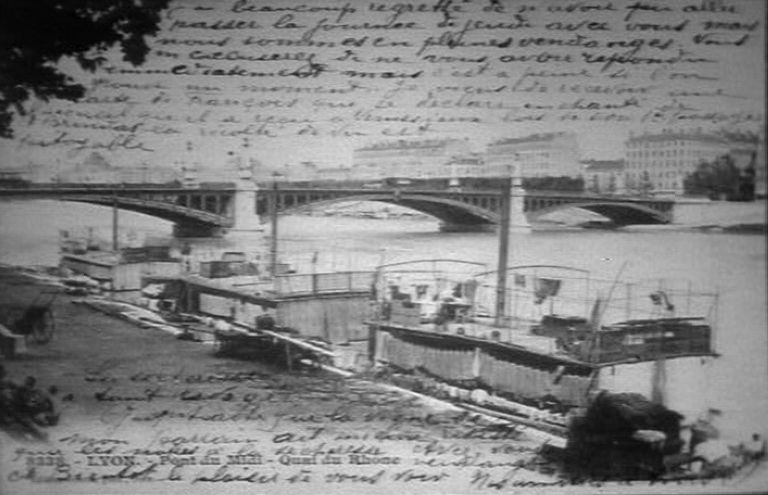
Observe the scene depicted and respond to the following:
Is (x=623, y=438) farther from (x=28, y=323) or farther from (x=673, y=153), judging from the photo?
(x=28, y=323)

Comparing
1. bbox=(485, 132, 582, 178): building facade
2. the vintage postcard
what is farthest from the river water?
bbox=(485, 132, 582, 178): building facade

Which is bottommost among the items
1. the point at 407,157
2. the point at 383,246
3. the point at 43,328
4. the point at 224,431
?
the point at 224,431

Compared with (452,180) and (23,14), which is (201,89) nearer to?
(23,14)

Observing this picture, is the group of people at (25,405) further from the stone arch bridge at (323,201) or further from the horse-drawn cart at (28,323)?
the stone arch bridge at (323,201)

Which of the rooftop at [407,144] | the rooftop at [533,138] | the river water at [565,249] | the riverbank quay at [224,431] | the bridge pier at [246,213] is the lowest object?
the riverbank quay at [224,431]

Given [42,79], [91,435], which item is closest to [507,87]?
[42,79]

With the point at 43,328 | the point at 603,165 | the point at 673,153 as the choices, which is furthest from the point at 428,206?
the point at 43,328

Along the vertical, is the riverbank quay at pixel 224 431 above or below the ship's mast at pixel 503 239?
below

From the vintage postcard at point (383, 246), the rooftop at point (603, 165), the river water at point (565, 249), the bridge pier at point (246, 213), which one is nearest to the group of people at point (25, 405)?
the vintage postcard at point (383, 246)
